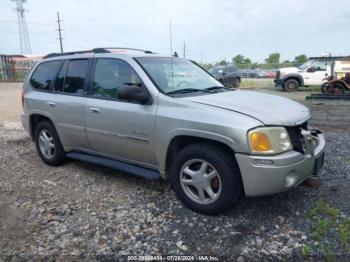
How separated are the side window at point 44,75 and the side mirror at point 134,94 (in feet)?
6.51

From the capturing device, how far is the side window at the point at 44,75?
5093 mm

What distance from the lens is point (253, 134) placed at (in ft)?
9.90

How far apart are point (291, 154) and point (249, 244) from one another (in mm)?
942

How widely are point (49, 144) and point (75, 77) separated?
4.12 feet

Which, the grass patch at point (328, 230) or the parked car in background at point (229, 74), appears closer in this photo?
the grass patch at point (328, 230)

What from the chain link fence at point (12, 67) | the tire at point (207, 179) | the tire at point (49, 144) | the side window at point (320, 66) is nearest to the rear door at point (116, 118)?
the tire at point (207, 179)

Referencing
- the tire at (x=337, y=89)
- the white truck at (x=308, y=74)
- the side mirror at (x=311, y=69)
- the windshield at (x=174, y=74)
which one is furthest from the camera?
the side mirror at (x=311, y=69)

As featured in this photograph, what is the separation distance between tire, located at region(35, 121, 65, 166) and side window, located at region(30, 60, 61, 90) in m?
0.62

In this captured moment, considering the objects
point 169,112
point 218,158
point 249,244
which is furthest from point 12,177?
point 249,244

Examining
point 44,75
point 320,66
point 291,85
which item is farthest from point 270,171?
point 320,66

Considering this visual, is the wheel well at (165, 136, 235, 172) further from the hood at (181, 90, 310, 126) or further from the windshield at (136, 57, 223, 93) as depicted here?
the windshield at (136, 57, 223, 93)

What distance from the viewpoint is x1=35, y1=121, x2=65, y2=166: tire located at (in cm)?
508

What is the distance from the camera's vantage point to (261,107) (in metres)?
3.41

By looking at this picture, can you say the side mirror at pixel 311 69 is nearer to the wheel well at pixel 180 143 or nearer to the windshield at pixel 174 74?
the windshield at pixel 174 74
